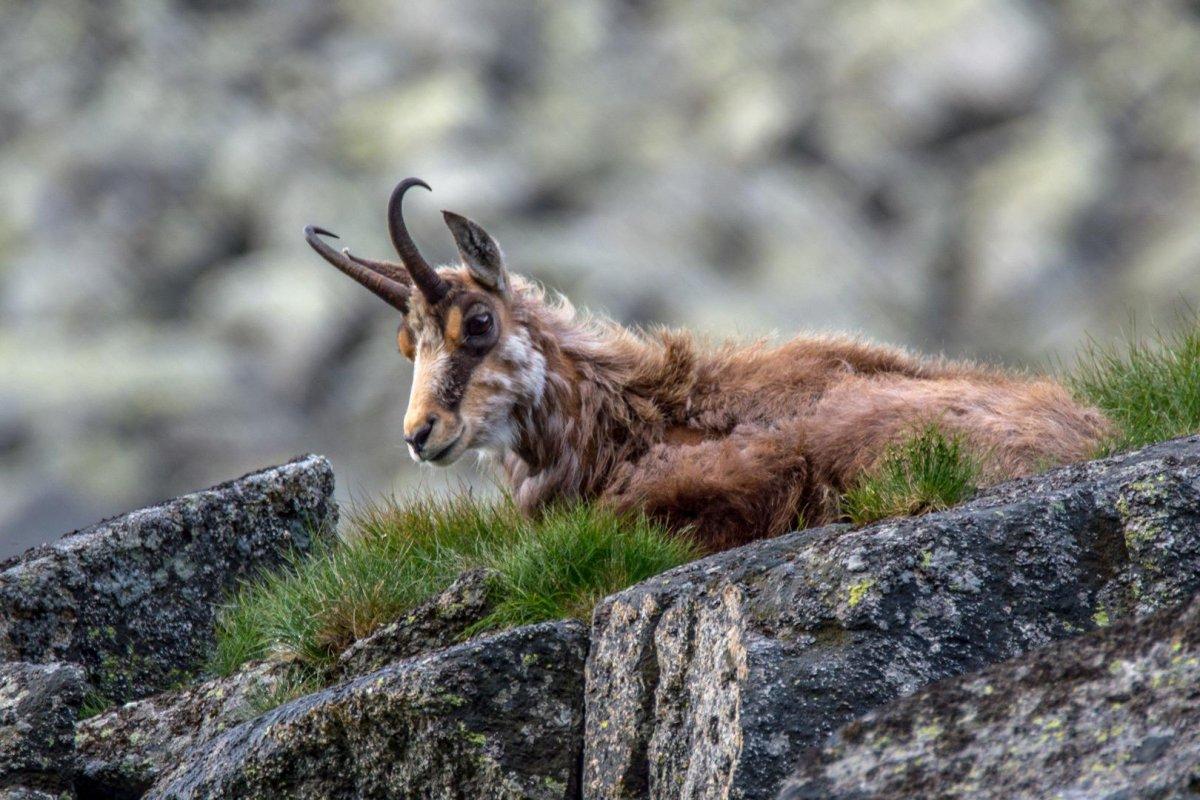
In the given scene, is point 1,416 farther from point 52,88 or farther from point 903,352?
point 903,352

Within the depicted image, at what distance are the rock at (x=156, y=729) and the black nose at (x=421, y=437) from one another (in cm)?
137

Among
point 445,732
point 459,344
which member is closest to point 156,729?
point 445,732

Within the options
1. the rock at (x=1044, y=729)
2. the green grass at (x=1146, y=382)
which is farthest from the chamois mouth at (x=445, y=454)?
the rock at (x=1044, y=729)

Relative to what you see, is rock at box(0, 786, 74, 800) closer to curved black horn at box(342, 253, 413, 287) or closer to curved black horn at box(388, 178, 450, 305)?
curved black horn at box(388, 178, 450, 305)

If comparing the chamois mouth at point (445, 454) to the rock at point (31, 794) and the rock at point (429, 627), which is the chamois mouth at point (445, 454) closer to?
the rock at point (429, 627)

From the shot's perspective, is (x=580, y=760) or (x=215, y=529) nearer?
(x=580, y=760)

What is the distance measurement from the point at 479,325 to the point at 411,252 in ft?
1.75

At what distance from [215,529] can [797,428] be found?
2926 millimetres

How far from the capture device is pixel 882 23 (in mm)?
130250

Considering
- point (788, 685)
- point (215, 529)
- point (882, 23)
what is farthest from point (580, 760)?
point (882, 23)

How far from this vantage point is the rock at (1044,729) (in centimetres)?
341

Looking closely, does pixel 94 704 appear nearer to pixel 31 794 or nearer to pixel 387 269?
pixel 31 794

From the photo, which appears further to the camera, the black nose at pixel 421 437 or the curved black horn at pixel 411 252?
the black nose at pixel 421 437

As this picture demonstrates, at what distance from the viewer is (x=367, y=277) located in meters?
8.96
